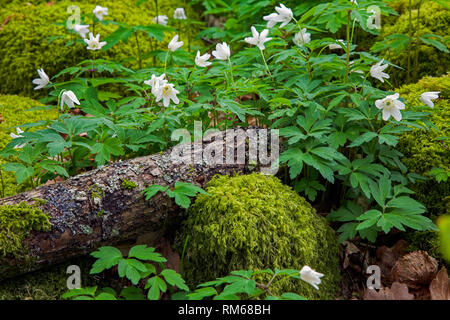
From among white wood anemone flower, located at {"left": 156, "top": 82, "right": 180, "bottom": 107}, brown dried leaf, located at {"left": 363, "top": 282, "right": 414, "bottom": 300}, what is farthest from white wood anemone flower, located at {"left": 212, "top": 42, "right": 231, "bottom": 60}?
brown dried leaf, located at {"left": 363, "top": 282, "right": 414, "bottom": 300}

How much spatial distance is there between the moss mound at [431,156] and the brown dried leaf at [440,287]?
0.48 meters

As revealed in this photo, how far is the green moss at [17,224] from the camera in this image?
81.0 inches

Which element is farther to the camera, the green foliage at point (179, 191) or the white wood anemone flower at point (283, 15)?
the white wood anemone flower at point (283, 15)

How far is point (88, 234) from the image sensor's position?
88.2 inches

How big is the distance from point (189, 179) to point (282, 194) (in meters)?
0.59

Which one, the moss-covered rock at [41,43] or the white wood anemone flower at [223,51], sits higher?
the white wood anemone flower at [223,51]

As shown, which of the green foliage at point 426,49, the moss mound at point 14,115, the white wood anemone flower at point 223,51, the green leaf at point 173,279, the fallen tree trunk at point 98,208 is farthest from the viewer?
the green foliage at point 426,49

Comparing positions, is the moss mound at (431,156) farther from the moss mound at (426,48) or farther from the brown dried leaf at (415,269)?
the moss mound at (426,48)

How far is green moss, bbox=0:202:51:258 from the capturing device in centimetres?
206

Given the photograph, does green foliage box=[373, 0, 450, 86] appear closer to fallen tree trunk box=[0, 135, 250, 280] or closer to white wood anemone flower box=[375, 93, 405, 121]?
white wood anemone flower box=[375, 93, 405, 121]

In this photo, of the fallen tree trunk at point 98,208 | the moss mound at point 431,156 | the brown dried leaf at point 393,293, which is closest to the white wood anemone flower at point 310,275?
the brown dried leaf at point 393,293

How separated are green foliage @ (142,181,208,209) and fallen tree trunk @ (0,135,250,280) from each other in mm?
145

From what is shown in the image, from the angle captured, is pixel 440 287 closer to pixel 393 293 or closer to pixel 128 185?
pixel 393 293
